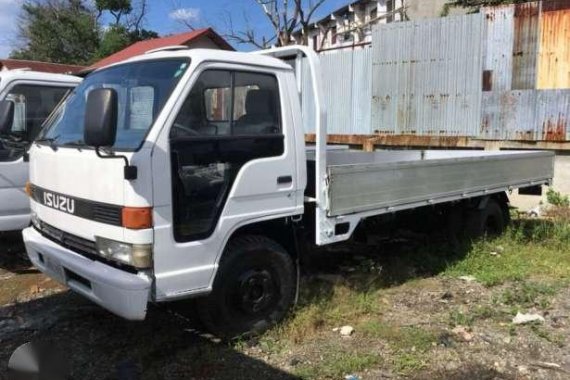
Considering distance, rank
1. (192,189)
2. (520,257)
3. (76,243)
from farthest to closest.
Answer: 1. (520,257)
2. (76,243)
3. (192,189)

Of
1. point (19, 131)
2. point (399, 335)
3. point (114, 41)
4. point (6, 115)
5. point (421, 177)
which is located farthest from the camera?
point (114, 41)

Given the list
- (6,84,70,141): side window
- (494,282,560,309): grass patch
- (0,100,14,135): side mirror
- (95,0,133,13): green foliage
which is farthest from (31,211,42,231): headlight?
(95,0,133,13): green foliage

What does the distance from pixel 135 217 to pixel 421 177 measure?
301 centimetres

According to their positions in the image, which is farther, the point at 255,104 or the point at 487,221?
the point at 487,221

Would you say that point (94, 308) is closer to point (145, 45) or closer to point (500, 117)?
point (500, 117)

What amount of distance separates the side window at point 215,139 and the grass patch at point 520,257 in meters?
3.00

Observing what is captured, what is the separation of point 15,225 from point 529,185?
244 inches

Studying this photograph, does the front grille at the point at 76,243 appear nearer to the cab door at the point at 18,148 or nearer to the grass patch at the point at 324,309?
the grass patch at the point at 324,309

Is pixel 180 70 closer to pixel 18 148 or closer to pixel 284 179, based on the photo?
pixel 284 179

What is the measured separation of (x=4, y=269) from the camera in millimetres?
6234

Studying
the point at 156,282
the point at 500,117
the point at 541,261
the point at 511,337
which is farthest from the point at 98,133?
the point at 500,117

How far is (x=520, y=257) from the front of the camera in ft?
21.5

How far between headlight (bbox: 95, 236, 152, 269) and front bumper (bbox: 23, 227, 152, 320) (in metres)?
0.08

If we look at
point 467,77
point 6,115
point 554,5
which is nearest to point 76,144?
point 6,115
